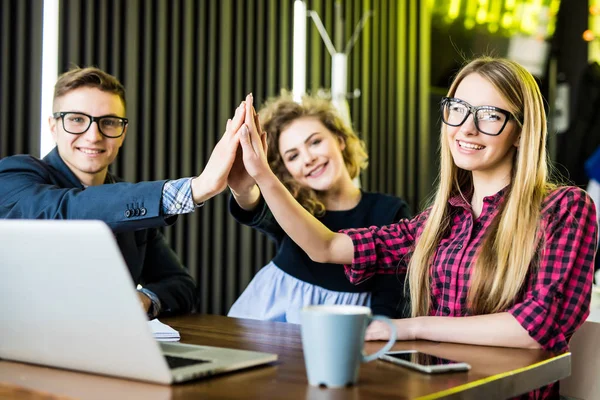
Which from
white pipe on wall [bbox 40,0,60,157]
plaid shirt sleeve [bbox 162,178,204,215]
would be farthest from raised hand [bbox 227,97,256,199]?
white pipe on wall [bbox 40,0,60,157]

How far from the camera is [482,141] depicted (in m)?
1.60

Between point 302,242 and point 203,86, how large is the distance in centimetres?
221

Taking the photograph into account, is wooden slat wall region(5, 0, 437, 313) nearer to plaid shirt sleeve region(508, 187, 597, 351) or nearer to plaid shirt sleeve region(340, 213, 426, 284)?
plaid shirt sleeve region(340, 213, 426, 284)

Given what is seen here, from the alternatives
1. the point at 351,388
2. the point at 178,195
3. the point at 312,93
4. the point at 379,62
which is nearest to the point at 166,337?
the point at 178,195

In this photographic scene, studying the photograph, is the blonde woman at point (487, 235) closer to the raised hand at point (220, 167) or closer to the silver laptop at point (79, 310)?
the raised hand at point (220, 167)

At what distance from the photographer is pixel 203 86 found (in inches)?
149

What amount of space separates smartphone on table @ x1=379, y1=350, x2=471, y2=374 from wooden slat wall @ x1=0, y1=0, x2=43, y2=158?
2.38 m

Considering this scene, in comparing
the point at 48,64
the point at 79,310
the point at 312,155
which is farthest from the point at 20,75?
the point at 79,310

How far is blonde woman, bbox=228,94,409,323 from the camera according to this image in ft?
7.19

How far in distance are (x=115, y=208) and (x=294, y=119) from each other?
1065 millimetres

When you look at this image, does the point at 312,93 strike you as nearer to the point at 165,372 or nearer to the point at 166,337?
the point at 166,337

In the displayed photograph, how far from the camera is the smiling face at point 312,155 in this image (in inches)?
94.7

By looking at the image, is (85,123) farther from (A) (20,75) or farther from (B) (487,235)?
(A) (20,75)

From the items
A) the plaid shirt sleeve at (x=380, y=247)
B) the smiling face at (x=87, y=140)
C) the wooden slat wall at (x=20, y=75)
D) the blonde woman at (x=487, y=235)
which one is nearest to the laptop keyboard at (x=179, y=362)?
the blonde woman at (x=487, y=235)
